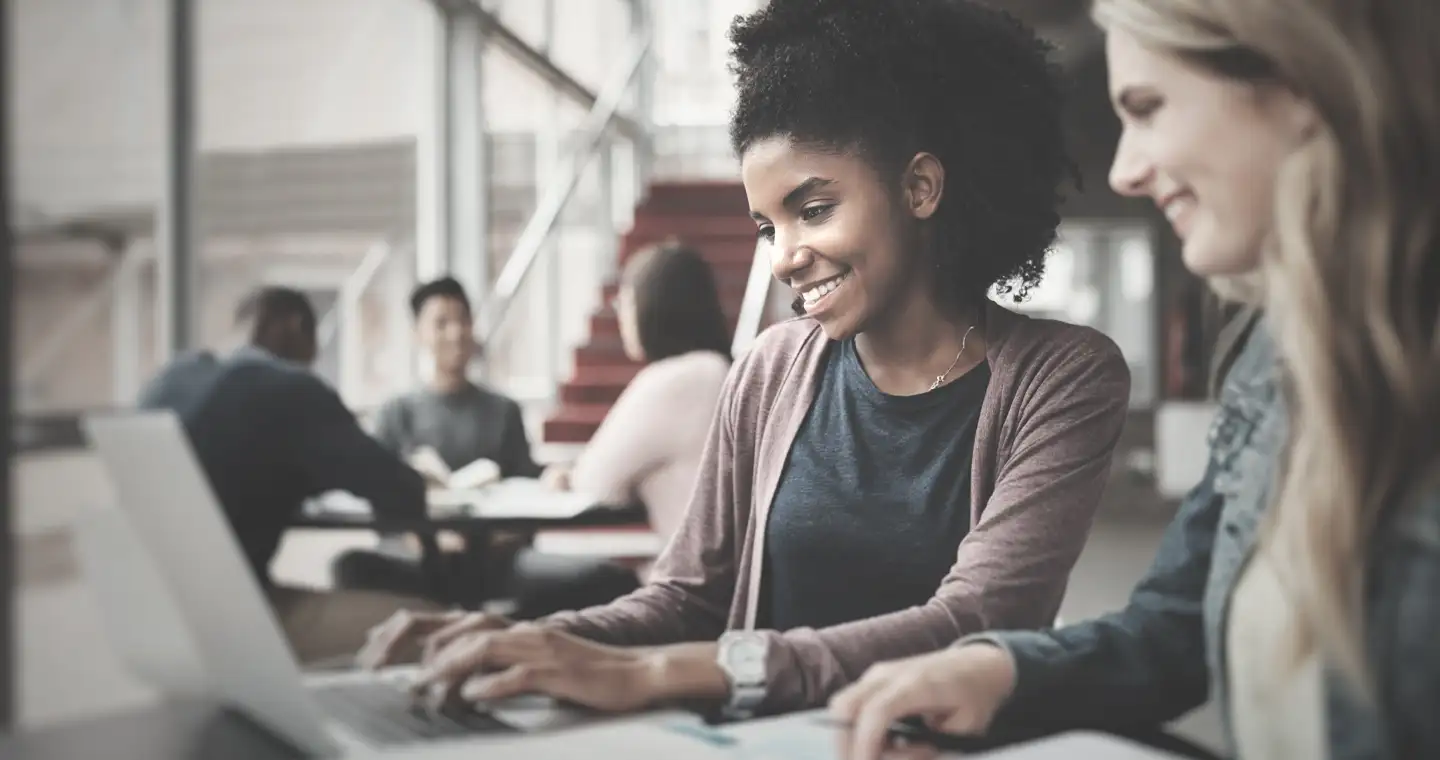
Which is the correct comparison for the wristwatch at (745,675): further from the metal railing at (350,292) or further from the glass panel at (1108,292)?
the metal railing at (350,292)

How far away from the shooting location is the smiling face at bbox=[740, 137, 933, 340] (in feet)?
2.33

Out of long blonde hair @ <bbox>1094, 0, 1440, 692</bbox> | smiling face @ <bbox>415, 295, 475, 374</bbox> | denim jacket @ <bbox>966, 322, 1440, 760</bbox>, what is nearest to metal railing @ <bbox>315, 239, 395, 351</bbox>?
denim jacket @ <bbox>966, 322, 1440, 760</bbox>

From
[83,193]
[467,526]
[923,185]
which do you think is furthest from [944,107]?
[467,526]

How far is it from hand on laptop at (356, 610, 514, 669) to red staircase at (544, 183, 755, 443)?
→ 1.06 feet

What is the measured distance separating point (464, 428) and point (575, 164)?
34.7 inches

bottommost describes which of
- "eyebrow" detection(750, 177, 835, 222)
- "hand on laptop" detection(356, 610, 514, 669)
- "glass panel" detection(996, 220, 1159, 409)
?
"hand on laptop" detection(356, 610, 514, 669)

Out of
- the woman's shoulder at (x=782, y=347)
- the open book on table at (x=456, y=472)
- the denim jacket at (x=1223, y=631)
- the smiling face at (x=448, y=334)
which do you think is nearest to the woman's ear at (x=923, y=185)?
the woman's shoulder at (x=782, y=347)

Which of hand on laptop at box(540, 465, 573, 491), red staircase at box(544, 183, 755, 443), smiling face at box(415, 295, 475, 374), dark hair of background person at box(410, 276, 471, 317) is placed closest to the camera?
red staircase at box(544, 183, 755, 443)

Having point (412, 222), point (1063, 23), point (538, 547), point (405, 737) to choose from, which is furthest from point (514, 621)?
point (412, 222)

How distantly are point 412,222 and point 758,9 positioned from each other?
0.93m

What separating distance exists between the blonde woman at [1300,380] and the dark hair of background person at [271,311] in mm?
621

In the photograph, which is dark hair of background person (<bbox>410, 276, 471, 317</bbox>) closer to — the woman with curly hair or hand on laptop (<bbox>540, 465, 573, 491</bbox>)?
hand on laptop (<bbox>540, 465, 573, 491</bbox>)

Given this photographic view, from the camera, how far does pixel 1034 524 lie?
692mm

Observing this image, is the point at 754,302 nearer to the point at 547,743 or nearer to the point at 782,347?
the point at 782,347
